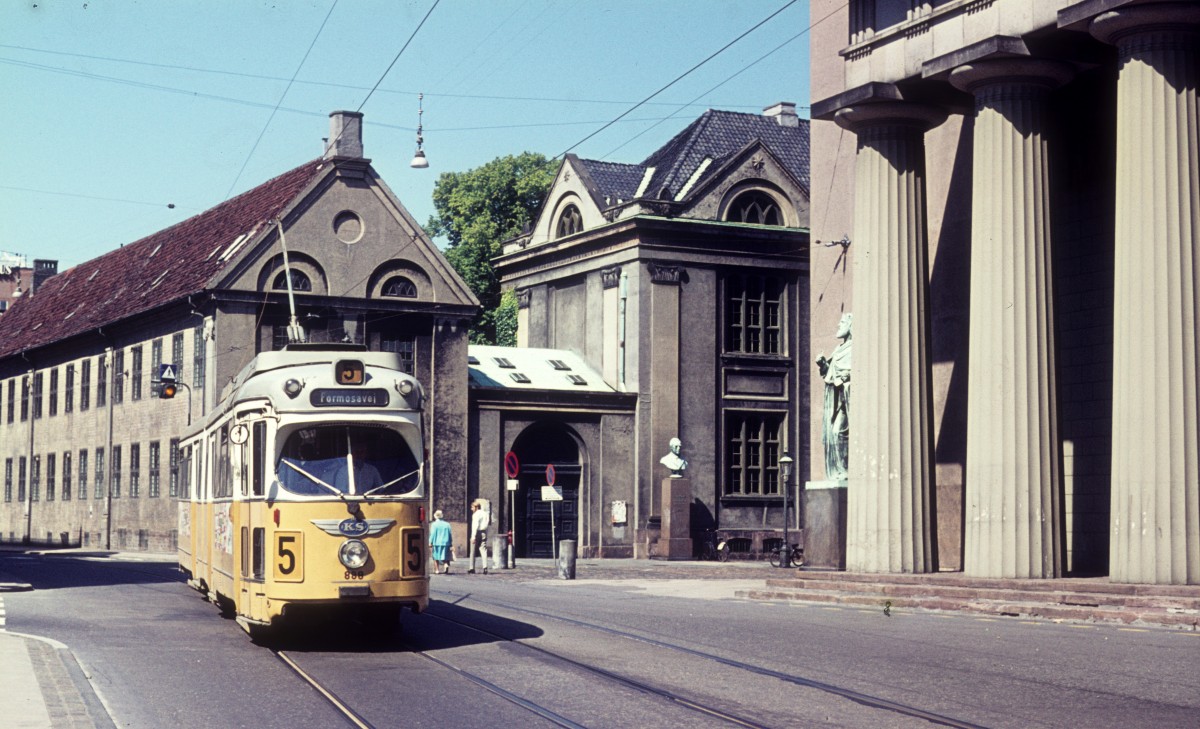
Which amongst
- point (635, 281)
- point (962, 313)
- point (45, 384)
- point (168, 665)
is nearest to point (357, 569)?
point (168, 665)

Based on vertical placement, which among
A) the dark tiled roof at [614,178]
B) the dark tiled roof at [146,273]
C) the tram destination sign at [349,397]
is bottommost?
the tram destination sign at [349,397]

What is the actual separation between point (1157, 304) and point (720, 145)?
110ft

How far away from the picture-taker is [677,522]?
48969 millimetres

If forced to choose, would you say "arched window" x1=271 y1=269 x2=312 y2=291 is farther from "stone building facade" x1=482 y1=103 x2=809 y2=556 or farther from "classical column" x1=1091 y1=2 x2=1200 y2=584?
"classical column" x1=1091 y1=2 x2=1200 y2=584

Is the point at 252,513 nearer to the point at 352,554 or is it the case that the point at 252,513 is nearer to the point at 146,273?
the point at 352,554

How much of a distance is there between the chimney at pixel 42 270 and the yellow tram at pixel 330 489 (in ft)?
217

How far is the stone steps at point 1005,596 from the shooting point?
1981 centimetres

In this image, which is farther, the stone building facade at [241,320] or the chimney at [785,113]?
the chimney at [785,113]

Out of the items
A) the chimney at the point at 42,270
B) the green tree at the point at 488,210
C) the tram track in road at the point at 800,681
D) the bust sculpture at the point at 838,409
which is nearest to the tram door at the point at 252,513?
the tram track in road at the point at 800,681

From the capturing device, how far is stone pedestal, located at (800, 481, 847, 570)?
30188mm

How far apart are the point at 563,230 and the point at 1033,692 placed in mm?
42973

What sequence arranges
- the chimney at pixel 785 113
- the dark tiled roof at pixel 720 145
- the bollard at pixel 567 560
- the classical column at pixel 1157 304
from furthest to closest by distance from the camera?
1. the chimney at pixel 785 113
2. the dark tiled roof at pixel 720 145
3. the bollard at pixel 567 560
4. the classical column at pixel 1157 304

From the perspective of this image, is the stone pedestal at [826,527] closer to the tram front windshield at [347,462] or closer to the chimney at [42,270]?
the tram front windshield at [347,462]

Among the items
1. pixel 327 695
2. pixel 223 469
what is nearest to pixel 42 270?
pixel 223 469
